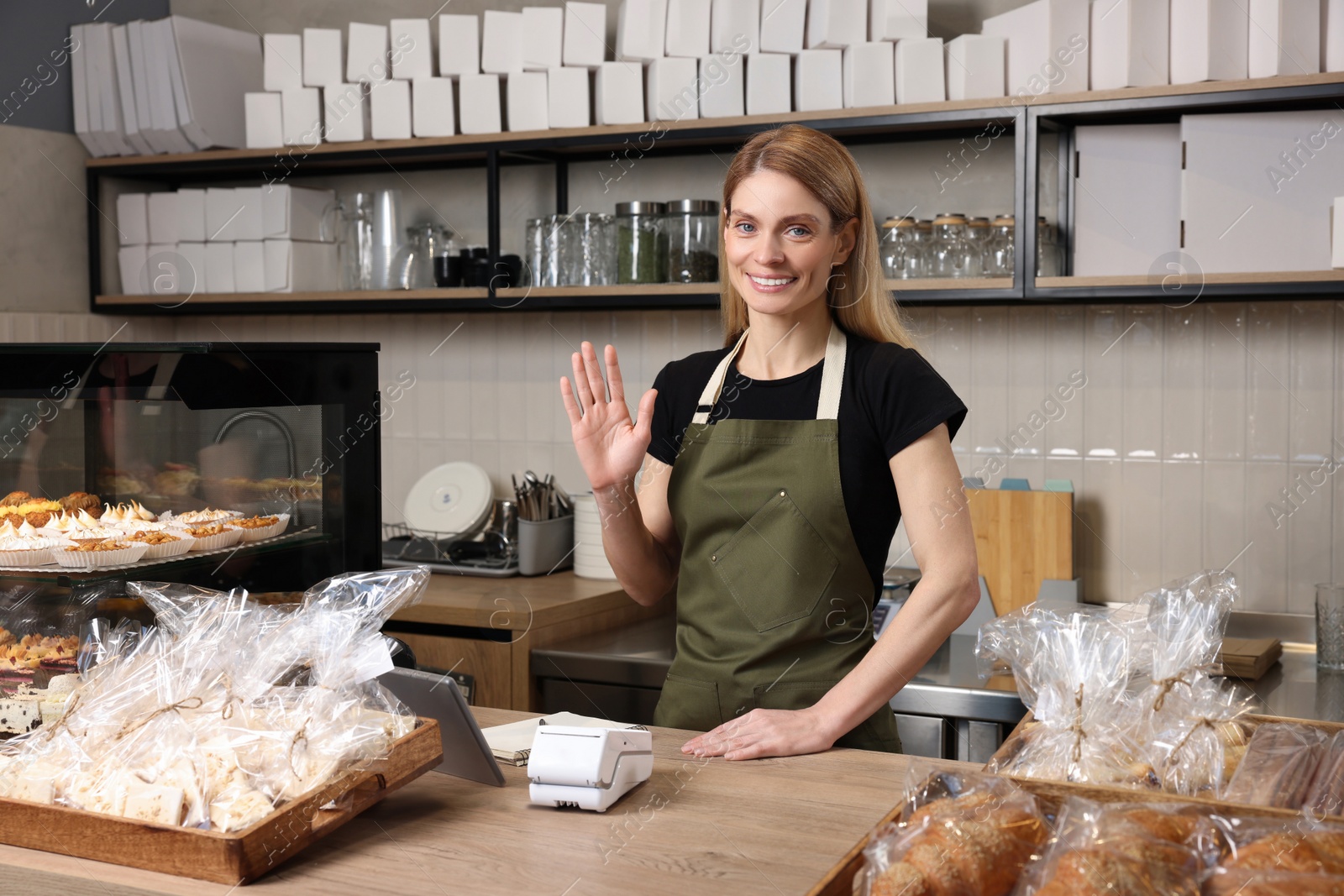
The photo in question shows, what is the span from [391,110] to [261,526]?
1.95 m

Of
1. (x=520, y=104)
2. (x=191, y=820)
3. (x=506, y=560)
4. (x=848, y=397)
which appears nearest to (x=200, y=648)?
(x=191, y=820)

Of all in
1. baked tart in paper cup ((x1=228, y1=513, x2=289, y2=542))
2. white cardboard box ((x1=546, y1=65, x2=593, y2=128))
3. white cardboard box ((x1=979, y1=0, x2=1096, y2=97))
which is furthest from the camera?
white cardboard box ((x1=546, y1=65, x2=593, y2=128))

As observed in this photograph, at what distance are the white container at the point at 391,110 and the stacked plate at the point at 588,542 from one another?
1.08 metres

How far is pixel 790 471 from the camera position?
5.59 ft

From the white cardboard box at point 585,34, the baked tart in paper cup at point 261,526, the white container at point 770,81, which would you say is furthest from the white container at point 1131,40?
the baked tart in paper cup at point 261,526

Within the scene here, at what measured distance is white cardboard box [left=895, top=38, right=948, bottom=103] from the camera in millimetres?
2705

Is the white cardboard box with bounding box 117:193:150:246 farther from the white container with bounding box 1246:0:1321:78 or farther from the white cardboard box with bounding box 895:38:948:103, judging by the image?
the white container with bounding box 1246:0:1321:78

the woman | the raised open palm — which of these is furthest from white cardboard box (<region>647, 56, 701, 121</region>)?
the raised open palm

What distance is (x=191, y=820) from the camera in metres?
1.04

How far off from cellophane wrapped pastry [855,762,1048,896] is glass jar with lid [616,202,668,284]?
2173 millimetres

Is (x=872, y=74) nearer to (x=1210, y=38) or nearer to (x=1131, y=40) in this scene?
(x=1131, y=40)

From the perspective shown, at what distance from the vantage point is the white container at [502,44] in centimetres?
312

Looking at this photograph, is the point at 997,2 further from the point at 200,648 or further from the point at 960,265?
the point at 200,648

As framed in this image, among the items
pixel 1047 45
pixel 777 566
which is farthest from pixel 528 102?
pixel 777 566
